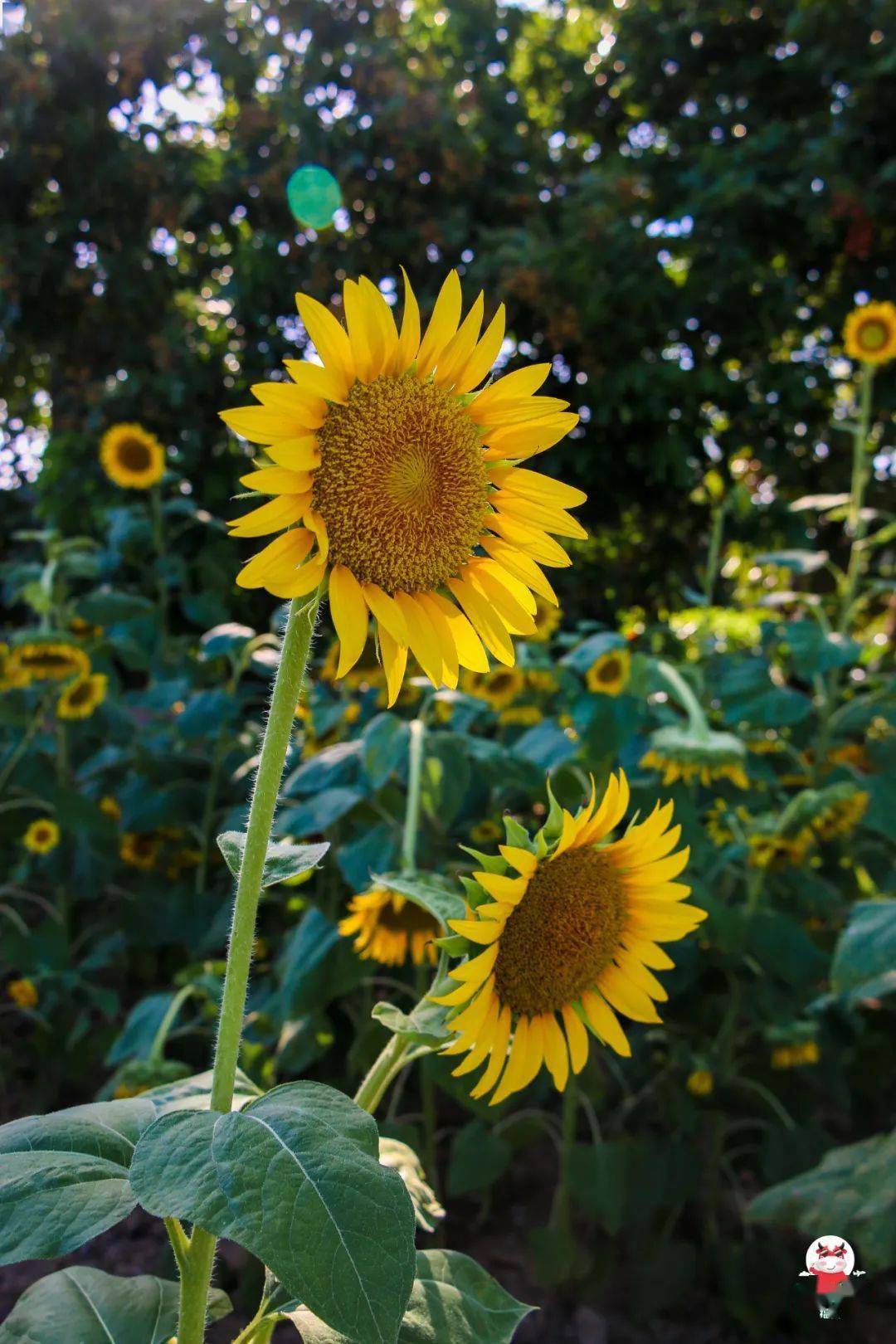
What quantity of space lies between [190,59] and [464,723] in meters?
4.97

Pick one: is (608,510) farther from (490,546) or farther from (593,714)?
(490,546)

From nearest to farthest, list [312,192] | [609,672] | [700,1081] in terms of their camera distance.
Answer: [700,1081] < [609,672] < [312,192]

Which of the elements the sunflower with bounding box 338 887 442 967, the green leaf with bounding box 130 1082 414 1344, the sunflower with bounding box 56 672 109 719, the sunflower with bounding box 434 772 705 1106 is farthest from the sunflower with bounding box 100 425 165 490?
the green leaf with bounding box 130 1082 414 1344

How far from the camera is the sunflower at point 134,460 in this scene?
3.81 m

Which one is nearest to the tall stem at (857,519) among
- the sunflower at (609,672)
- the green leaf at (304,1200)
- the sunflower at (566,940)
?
the sunflower at (609,672)

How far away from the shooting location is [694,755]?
5.96ft

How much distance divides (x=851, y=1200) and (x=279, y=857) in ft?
4.14

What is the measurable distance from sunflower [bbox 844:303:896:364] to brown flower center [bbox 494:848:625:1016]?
2901 mm

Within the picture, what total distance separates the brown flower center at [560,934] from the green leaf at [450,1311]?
23cm

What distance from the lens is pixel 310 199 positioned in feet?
17.7

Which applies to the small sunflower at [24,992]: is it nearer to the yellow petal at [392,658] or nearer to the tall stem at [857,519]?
the yellow petal at [392,658]

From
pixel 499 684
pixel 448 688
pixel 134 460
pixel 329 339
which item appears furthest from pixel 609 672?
pixel 134 460
